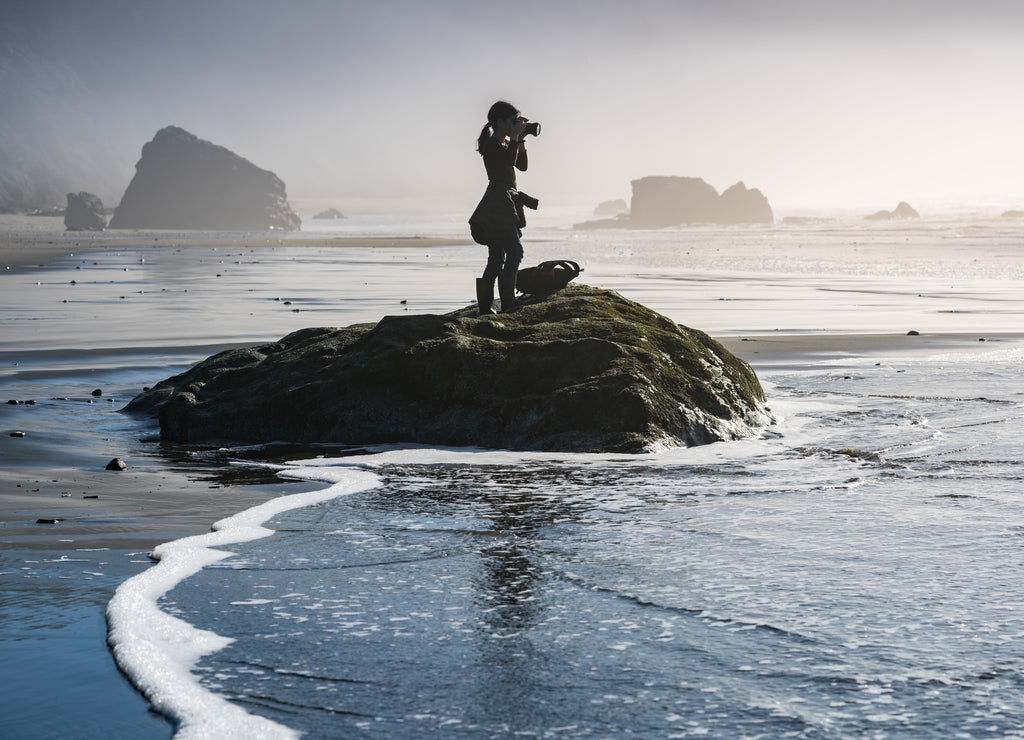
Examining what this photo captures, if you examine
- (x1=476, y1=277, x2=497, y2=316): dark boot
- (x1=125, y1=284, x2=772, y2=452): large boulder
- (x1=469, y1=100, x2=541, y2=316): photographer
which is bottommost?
(x1=125, y1=284, x2=772, y2=452): large boulder

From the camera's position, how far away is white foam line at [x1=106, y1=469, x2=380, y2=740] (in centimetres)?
321

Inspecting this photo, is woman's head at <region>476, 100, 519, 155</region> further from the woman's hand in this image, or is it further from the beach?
the beach

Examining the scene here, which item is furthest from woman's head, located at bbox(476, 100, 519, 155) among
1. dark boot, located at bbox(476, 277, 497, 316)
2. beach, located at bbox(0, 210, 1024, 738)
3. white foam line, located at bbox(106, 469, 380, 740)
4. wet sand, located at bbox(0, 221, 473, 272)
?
wet sand, located at bbox(0, 221, 473, 272)

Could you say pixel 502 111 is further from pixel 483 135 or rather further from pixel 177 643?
pixel 177 643

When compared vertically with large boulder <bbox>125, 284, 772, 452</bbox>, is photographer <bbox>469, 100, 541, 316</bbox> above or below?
Answer: above

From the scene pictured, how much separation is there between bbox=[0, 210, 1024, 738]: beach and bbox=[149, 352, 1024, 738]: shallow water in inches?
20.9

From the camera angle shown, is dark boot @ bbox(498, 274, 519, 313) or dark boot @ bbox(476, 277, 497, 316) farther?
dark boot @ bbox(498, 274, 519, 313)

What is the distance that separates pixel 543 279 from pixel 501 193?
1.20 m

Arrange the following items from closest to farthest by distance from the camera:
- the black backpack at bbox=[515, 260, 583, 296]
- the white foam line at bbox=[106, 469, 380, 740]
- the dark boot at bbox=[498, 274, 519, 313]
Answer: the white foam line at bbox=[106, 469, 380, 740]
the dark boot at bbox=[498, 274, 519, 313]
the black backpack at bbox=[515, 260, 583, 296]

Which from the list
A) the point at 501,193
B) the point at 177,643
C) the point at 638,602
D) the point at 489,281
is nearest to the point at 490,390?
the point at 489,281

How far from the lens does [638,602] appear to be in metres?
4.25

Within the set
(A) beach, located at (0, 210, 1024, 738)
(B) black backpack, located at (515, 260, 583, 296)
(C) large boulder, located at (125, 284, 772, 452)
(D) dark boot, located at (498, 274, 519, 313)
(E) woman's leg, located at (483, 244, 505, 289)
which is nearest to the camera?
(A) beach, located at (0, 210, 1024, 738)

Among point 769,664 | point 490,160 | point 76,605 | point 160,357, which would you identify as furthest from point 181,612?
point 160,357

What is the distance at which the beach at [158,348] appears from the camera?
395cm
